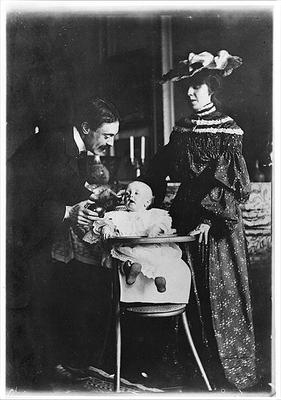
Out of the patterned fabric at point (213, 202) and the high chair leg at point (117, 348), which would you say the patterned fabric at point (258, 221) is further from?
the high chair leg at point (117, 348)

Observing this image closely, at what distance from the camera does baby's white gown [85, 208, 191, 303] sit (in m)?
1.50

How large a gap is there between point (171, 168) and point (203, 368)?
591mm

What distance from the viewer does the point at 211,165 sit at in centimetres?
153

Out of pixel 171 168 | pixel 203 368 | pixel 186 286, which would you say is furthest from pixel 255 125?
pixel 203 368

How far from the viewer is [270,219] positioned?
1559 millimetres

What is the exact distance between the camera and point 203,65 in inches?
60.2

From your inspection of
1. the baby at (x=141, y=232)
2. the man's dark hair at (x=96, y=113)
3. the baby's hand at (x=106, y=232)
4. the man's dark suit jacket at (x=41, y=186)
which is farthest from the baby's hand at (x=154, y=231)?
the man's dark hair at (x=96, y=113)

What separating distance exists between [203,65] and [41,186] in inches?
23.4

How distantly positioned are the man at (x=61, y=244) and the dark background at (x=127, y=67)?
52 mm

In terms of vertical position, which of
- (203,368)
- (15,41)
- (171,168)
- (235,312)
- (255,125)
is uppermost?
(15,41)

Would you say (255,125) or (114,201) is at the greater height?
(255,125)

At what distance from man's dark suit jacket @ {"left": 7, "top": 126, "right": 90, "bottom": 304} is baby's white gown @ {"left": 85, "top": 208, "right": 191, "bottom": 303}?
163 millimetres

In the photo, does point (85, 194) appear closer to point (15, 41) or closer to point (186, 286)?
point (186, 286)

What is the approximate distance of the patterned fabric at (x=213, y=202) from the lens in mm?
1523
